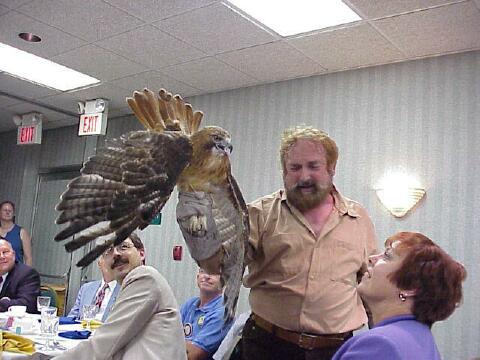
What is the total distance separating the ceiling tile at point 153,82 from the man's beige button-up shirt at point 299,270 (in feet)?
10.0

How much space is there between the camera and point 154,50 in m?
3.93

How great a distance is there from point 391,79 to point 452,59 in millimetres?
423

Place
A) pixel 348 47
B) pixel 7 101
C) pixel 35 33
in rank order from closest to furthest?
pixel 348 47 < pixel 35 33 < pixel 7 101

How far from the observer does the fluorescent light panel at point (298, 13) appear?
3.08m

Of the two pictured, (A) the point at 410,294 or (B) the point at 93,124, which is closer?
(A) the point at 410,294

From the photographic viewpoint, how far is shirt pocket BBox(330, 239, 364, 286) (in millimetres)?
1612

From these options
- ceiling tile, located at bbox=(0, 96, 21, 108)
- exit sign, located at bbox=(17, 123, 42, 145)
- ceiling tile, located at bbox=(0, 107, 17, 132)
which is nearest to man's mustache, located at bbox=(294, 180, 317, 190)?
ceiling tile, located at bbox=(0, 96, 21, 108)

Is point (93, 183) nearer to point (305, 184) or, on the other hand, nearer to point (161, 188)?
point (161, 188)

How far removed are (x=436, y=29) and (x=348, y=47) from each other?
1.91 ft

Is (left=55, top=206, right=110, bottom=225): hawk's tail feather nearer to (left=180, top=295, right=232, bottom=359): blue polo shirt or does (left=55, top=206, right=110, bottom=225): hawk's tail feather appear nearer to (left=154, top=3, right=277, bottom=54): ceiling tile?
(left=180, top=295, right=232, bottom=359): blue polo shirt

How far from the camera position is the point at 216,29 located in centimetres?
348

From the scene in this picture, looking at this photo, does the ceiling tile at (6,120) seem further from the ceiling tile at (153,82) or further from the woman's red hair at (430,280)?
the woman's red hair at (430,280)

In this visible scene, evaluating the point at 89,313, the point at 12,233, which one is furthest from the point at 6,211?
the point at 89,313

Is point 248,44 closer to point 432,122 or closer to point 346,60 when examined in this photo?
point 346,60
